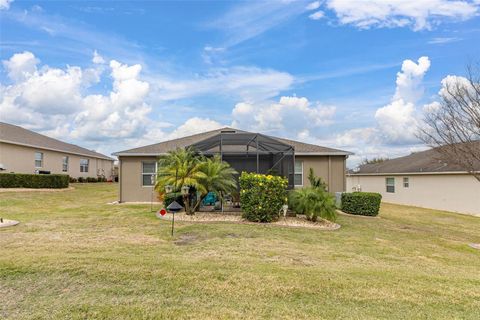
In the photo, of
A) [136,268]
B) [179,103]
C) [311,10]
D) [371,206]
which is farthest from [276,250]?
[179,103]

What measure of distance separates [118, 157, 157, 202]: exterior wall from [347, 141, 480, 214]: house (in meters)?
11.1

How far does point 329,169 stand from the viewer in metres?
16.9

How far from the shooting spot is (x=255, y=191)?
10.6m

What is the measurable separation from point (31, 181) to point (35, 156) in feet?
15.3

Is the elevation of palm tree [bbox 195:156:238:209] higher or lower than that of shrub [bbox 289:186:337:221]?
higher

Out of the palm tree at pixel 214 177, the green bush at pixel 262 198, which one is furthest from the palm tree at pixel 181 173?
the green bush at pixel 262 198

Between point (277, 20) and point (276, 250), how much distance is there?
376 inches

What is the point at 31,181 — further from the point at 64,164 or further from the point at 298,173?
the point at 298,173

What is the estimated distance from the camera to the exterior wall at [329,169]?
16.9m

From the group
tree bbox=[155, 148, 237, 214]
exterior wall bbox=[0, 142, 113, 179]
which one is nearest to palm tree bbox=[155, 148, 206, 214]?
tree bbox=[155, 148, 237, 214]

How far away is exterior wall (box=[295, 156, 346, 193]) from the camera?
16891 mm

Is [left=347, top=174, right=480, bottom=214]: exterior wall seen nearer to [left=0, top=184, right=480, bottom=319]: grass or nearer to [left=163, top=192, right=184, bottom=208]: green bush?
[left=0, top=184, right=480, bottom=319]: grass

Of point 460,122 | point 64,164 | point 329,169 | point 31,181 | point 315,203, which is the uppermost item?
point 460,122

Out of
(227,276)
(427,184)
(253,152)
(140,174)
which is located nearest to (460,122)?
(253,152)
